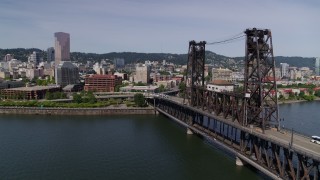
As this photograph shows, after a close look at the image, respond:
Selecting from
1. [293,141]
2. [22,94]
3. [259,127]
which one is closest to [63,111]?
[22,94]

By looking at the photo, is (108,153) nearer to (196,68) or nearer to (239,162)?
(239,162)

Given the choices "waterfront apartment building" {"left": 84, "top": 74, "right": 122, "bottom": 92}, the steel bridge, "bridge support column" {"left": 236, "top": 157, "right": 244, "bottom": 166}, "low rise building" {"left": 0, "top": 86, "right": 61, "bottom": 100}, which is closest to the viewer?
the steel bridge

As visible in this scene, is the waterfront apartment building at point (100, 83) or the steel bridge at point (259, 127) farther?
the waterfront apartment building at point (100, 83)

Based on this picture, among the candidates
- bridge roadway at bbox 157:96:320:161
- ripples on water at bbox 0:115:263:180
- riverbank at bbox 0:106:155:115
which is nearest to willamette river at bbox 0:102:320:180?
ripples on water at bbox 0:115:263:180

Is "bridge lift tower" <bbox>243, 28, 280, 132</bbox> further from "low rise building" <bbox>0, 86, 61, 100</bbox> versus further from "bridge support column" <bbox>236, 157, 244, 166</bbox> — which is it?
"low rise building" <bbox>0, 86, 61, 100</bbox>

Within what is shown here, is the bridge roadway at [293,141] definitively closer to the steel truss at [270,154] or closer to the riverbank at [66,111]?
the steel truss at [270,154]

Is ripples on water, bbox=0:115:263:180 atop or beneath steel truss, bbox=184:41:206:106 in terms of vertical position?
beneath

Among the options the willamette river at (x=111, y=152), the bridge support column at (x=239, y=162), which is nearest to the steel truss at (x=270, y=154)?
the bridge support column at (x=239, y=162)

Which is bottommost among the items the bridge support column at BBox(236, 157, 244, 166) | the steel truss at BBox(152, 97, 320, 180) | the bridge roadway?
the bridge support column at BBox(236, 157, 244, 166)

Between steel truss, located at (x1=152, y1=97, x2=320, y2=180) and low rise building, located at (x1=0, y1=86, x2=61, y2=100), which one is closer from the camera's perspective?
steel truss, located at (x1=152, y1=97, x2=320, y2=180)
